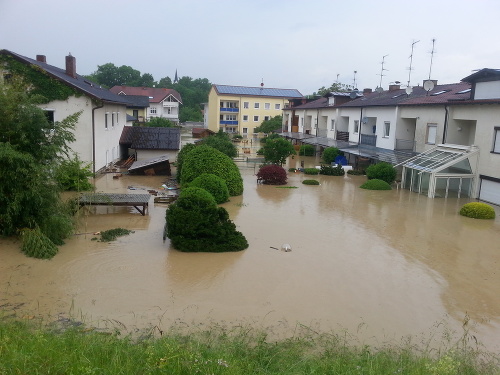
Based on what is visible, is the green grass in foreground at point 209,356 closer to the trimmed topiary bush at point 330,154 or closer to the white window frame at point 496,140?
the white window frame at point 496,140

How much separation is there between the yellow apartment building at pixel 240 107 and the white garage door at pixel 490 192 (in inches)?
2034

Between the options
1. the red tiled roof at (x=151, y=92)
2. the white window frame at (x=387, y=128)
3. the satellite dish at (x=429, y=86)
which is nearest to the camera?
the satellite dish at (x=429, y=86)

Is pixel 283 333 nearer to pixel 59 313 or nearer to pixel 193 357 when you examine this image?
pixel 193 357

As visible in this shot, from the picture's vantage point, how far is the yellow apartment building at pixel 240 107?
73.4m

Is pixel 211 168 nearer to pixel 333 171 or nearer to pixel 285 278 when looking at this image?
pixel 285 278

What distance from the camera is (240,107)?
7381 cm

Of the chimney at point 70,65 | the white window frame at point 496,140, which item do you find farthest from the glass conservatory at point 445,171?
the chimney at point 70,65

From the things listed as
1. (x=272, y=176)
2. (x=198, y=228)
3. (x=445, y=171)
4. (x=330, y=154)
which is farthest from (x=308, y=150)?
(x=198, y=228)

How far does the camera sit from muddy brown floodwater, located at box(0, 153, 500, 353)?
32.1ft

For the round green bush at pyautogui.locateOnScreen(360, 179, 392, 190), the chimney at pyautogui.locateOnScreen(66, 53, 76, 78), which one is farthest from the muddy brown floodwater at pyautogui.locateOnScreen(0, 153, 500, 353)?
the chimney at pyautogui.locateOnScreen(66, 53, 76, 78)

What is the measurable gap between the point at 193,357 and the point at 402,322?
5.69 meters

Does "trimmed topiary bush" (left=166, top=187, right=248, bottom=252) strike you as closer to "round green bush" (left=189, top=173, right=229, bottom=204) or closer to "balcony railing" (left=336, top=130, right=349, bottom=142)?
"round green bush" (left=189, top=173, right=229, bottom=204)

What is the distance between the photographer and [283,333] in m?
9.16

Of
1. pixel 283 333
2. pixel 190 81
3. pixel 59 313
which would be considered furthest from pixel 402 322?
pixel 190 81
